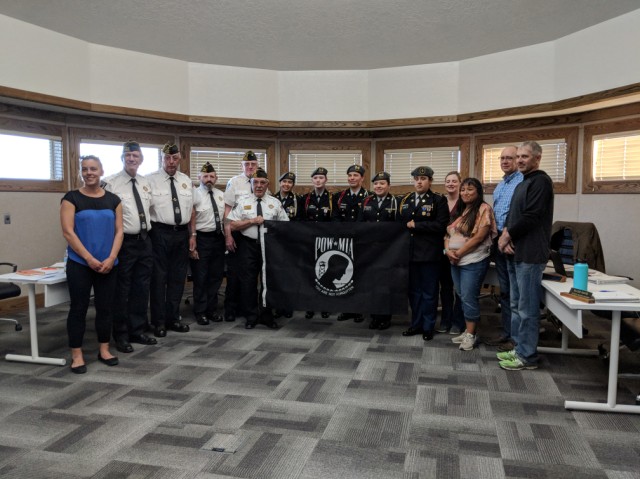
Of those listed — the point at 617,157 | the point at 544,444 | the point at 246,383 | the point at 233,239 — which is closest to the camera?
the point at 544,444

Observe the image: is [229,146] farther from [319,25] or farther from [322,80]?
Result: [319,25]

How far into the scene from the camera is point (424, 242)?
403 centimetres

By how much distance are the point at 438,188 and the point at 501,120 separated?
4.18 ft

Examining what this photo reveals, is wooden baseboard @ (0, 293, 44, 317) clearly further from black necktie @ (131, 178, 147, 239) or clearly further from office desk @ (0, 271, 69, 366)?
black necktie @ (131, 178, 147, 239)

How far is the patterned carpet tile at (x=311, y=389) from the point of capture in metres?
2.84

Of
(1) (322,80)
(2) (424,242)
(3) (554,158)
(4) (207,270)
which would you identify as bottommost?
(4) (207,270)

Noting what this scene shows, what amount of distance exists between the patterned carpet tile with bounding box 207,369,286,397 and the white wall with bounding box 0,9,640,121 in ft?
11.9

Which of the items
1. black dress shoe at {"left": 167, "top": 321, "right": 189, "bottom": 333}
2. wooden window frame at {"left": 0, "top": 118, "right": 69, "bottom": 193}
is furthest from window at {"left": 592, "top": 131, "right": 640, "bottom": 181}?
wooden window frame at {"left": 0, "top": 118, "right": 69, "bottom": 193}

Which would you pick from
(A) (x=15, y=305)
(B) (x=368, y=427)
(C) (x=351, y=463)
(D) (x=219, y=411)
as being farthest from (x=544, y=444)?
(A) (x=15, y=305)

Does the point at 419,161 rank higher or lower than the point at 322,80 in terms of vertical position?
lower

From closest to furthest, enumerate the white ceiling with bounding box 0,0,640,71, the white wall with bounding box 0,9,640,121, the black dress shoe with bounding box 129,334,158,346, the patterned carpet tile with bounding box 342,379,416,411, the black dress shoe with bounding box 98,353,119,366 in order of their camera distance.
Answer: the patterned carpet tile with bounding box 342,379,416,411 → the black dress shoe with bounding box 98,353,119,366 → the black dress shoe with bounding box 129,334,158,346 → the white ceiling with bounding box 0,0,640,71 → the white wall with bounding box 0,9,640,121

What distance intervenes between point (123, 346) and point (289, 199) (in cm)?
219

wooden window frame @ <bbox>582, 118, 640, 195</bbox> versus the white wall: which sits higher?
the white wall

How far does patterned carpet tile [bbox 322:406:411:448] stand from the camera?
233cm
